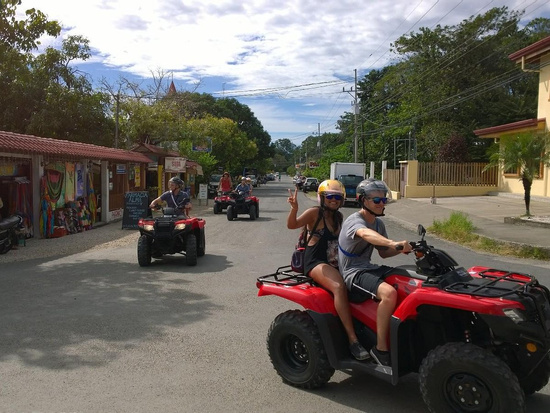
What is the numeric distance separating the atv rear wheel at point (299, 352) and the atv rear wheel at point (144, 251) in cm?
571

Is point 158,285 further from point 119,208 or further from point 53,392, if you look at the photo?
point 119,208

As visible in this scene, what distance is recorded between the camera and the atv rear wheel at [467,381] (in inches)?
123

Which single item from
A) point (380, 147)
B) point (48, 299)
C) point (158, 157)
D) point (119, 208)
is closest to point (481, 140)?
point (380, 147)

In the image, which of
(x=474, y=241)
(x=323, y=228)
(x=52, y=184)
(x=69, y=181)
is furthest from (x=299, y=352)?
(x=69, y=181)

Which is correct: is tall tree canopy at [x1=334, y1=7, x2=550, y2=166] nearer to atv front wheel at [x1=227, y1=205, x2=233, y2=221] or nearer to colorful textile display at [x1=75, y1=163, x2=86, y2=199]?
atv front wheel at [x1=227, y1=205, x2=233, y2=221]

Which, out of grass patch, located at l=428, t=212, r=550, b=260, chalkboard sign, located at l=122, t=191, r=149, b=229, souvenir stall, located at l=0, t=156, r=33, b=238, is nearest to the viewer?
grass patch, located at l=428, t=212, r=550, b=260

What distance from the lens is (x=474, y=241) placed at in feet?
44.3

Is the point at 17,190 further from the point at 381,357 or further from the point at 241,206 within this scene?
the point at 381,357

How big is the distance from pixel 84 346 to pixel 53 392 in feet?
3.71

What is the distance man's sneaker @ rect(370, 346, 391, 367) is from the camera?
3760mm

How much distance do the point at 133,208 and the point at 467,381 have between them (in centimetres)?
1458

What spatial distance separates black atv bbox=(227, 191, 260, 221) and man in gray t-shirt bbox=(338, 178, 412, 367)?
50.9ft

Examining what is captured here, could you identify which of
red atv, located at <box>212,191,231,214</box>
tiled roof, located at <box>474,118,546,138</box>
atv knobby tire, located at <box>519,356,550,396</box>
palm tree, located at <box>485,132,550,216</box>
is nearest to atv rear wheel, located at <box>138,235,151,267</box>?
atv knobby tire, located at <box>519,356,550,396</box>

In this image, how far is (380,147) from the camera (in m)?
49.4
